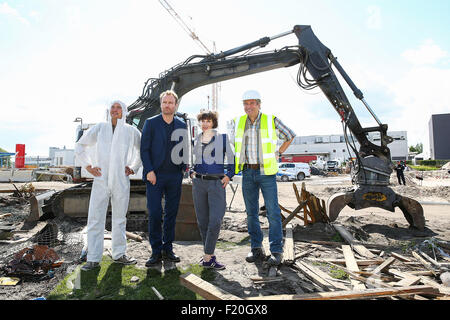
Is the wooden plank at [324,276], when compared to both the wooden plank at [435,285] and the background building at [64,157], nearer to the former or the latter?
the wooden plank at [435,285]

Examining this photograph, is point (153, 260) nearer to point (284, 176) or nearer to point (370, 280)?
point (370, 280)

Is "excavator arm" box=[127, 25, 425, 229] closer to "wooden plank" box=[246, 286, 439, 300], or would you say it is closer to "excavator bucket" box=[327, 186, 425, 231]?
"excavator bucket" box=[327, 186, 425, 231]

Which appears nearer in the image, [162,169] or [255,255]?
[162,169]

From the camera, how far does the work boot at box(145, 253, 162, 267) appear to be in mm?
3523

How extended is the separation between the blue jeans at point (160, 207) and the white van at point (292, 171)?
76.4 feet

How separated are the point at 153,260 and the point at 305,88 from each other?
5.61m

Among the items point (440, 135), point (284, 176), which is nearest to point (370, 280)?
point (284, 176)

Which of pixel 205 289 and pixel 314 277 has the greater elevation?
pixel 205 289

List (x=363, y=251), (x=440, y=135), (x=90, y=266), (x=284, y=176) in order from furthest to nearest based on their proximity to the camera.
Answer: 1. (x=440, y=135)
2. (x=284, y=176)
3. (x=363, y=251)
4. (x=90, y=266)

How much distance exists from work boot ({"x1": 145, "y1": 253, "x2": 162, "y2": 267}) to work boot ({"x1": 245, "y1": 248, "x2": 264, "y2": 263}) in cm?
119

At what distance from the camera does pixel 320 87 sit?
22.7 feet

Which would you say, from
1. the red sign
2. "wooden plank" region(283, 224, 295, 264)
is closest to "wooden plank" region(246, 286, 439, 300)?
"wooden plank" region(283, 224, 295, 264)
